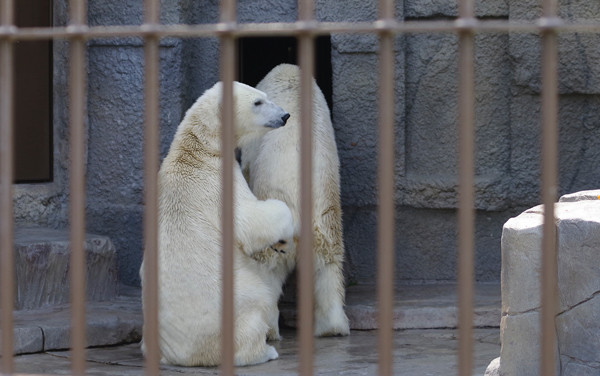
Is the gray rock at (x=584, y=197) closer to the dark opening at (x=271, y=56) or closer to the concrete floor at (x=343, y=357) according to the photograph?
the concrete floor at (x=343, y=357)

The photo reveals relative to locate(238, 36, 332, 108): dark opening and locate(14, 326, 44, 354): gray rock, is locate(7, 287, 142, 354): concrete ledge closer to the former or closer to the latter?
locate(14, 326, 44, 354): gray rock

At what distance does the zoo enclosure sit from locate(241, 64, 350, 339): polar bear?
2838 mm

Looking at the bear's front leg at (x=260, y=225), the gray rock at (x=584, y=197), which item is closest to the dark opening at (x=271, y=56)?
the bear's front leg at (x=260, y=225)

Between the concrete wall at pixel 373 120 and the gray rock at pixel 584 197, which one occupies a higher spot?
the concrete wall at pixel 373 120

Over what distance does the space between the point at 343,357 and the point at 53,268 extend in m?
1.57

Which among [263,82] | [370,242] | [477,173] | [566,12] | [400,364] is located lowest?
[400,364]

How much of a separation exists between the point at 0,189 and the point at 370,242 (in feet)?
13.1

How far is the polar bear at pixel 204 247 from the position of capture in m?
4.59

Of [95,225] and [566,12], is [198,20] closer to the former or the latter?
[95,225]

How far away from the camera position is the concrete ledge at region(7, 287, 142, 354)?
4.94 meters

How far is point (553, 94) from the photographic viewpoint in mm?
2148

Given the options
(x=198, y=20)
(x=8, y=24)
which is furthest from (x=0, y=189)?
(x=198, y=20)

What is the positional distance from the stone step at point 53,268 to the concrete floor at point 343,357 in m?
0.46

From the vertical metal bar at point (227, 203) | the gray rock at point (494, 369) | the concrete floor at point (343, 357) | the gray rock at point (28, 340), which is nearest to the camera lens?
the vertical metal bar at point (227, 203)
